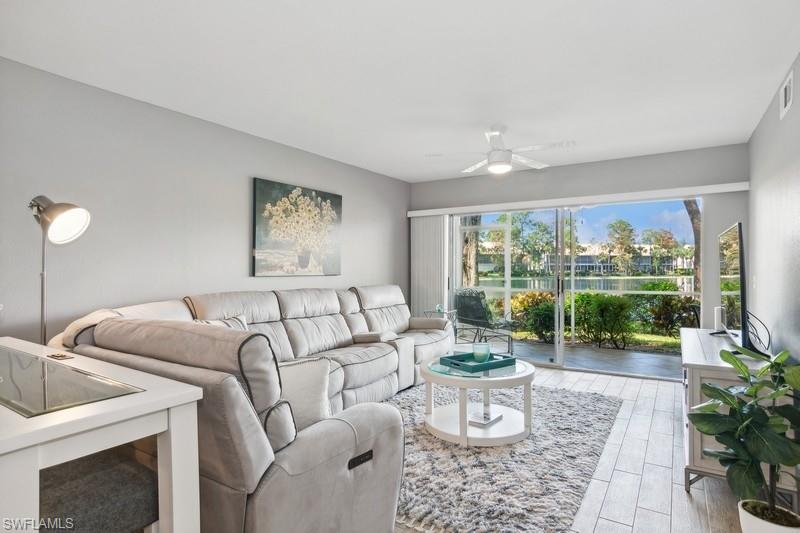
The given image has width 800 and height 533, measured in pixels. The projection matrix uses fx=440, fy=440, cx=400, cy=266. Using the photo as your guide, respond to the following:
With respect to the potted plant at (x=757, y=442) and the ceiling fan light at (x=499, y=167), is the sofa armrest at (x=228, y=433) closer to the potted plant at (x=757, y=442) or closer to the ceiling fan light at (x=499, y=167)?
the potted plant at (x=757, y=442)

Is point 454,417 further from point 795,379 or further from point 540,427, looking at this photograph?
point 795,379

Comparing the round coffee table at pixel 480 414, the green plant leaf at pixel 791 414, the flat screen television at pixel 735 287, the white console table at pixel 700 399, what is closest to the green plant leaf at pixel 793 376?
the green plant leaf at pixel 791 414

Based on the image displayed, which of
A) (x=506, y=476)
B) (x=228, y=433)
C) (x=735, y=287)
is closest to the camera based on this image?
(x=228, y=433)

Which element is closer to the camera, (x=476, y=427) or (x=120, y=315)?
(x=120, y=315)

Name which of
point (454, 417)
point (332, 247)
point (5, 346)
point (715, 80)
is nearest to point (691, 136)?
point (715, 80)

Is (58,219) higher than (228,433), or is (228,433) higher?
(58,219)

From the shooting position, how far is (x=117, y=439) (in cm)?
114

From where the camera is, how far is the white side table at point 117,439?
941 mm

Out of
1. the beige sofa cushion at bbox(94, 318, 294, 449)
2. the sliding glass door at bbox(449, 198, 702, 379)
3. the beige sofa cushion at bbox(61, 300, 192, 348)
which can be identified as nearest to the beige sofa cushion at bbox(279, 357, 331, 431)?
the beige sofa cushion at bbox(94, 318, 294, 449)

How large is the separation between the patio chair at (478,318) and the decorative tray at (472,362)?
2602mm

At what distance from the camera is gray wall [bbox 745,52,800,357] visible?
2504 mm

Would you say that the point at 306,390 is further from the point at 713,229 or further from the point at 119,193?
the point at 713,229

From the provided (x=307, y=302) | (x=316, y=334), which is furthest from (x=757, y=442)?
(x=307, y=302)

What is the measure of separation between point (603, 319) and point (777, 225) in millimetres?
4358
